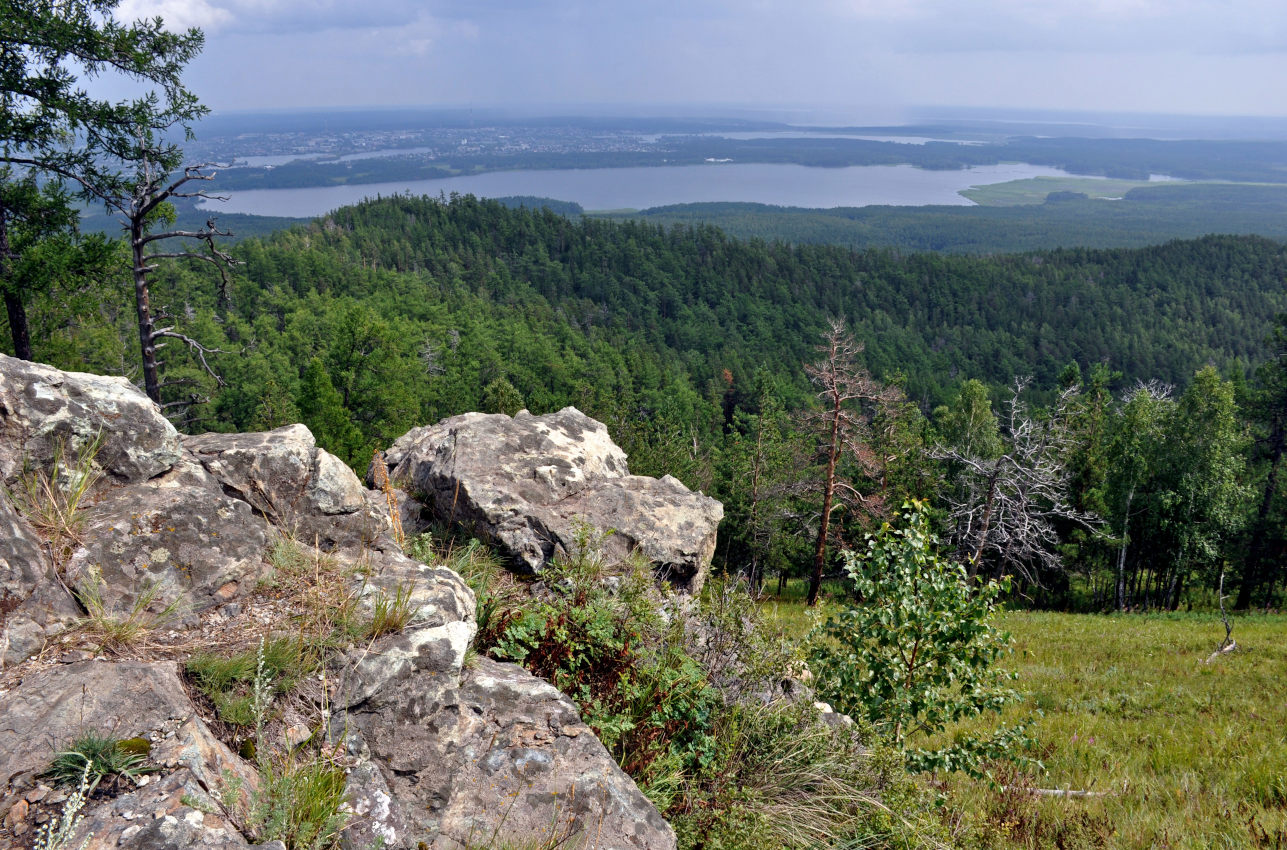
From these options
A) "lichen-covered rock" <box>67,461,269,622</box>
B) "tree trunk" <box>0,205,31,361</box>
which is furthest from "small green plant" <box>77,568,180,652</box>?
"tree trunk" <box>0,205,31,361</box>

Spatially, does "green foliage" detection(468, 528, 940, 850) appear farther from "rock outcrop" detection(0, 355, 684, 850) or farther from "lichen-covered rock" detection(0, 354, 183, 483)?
"lichen-covered rock" detection(0, 354, 183, 483)

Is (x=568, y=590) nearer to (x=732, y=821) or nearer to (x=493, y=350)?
(x=732, y=821)

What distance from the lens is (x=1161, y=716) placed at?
470 inches

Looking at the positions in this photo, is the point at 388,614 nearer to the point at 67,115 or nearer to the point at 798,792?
the point at 798,792

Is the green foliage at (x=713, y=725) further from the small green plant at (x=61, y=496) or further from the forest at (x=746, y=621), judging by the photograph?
the small green plant at (x=61, y=496)

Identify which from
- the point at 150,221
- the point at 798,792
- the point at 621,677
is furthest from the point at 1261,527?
the point at 150,221

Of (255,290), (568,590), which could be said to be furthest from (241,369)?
(568,590)

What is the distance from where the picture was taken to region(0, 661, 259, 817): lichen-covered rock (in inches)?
123

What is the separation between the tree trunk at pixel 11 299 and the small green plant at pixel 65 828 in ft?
51.0

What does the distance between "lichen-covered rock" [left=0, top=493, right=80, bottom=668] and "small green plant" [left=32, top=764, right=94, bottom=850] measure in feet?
4.49

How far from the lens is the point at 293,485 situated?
6281 millimetres

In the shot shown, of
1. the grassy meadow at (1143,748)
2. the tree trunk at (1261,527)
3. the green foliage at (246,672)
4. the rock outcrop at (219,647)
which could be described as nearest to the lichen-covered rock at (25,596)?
the rock outcrop at (219,647)

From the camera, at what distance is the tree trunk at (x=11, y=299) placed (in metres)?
14.4

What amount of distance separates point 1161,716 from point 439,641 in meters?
13.3
